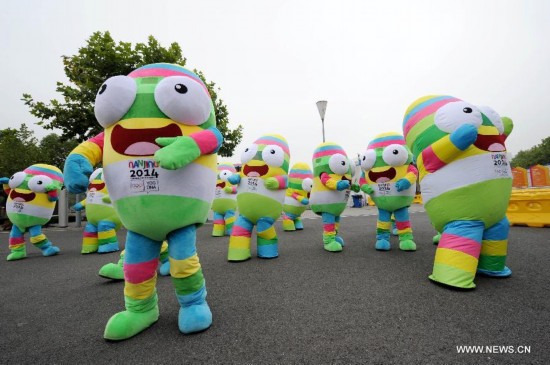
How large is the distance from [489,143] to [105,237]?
256 inches

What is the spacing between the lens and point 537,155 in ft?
110

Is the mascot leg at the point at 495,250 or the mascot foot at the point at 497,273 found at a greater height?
the mascot leg at the point at 495,250

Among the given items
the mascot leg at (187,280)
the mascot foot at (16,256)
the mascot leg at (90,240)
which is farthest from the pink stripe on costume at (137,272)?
the mascot foot at (16,256)

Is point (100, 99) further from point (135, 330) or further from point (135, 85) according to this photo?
A: point (135, 330)

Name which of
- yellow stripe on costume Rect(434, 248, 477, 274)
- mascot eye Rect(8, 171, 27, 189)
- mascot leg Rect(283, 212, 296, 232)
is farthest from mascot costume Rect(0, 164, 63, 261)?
yellow stripe on costume Rect(434, 248, 477, 274)

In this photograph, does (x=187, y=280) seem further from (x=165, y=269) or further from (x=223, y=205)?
(x=223, y=205)

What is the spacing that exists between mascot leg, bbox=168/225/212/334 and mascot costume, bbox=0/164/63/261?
15.8 ft

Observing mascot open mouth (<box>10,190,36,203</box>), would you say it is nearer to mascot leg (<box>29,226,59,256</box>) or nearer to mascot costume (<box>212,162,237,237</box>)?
mascot leg (<box>29,226,59,256</box>)

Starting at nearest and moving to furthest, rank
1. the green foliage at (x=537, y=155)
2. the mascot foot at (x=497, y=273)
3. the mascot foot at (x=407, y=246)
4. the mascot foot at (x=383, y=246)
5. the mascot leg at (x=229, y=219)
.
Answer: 1. the mascot foot at (x=497, y=273)
2. the mascot foot at (x=407, y=246)
3. the mascot foot at (x=383, y=246)
4. the mascot leg at (x=229, y=219)
5. the green foliage at (x=537, y=155)

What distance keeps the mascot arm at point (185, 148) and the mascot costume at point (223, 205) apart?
484 centimetres

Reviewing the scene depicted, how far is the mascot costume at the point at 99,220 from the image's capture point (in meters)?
5.30

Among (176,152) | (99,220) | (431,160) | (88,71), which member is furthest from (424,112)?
(88,71)

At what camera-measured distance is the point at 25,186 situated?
5117mm

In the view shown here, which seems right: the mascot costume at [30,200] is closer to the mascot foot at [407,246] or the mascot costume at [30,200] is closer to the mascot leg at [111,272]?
the mascot leg at [111,272]
